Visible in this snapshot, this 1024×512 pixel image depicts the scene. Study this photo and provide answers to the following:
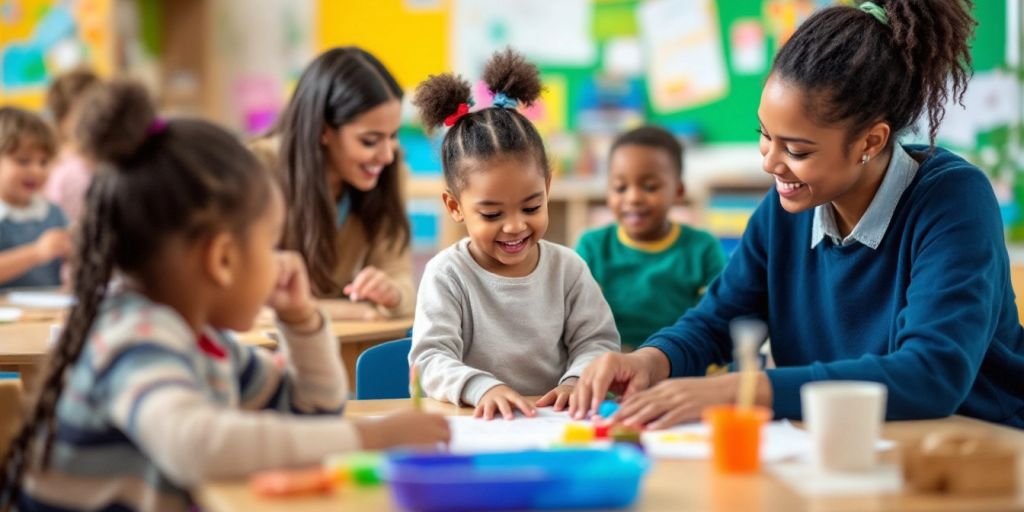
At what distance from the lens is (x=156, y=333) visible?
123cm

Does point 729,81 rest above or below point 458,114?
below

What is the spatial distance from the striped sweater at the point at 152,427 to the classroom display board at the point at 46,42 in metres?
5.17

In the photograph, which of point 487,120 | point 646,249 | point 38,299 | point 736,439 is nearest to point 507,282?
point 487,120

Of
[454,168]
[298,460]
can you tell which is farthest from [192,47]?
[298,460]

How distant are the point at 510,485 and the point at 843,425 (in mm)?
374

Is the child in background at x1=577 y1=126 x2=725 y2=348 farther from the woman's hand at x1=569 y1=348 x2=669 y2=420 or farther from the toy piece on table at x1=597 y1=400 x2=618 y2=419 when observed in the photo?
the toy piece on table at x1=597 y1=400 x2=618 y2=419

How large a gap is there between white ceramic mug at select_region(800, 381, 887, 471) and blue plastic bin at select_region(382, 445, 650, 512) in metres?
0.21

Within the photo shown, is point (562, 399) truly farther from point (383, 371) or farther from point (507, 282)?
point (383, 371)

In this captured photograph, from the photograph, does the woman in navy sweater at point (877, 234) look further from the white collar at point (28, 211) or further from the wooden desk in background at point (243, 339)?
the white collar at point (28, 211)

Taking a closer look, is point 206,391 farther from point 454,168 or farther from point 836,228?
point 836,228

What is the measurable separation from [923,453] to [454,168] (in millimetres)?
1135

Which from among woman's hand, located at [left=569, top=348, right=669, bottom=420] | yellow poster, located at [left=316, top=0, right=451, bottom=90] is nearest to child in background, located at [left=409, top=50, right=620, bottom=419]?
woman's hand, located at [left=569, top=348, right=669, bottom=420]

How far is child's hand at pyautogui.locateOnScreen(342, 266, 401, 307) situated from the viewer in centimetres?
286

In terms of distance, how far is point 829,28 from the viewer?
6.15 ft
